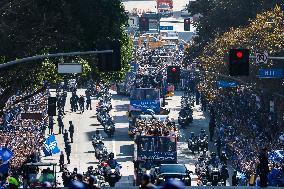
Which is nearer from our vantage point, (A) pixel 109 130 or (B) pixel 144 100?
(A) pixel 109 130

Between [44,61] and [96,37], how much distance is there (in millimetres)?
2502

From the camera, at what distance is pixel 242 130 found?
69.6 metres

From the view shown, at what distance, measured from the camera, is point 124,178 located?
6125cm

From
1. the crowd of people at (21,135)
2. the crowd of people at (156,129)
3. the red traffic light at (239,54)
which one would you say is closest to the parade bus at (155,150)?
the crowd of people at (156,129)

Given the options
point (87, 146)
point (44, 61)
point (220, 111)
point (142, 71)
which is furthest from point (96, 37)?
point (142, 71)

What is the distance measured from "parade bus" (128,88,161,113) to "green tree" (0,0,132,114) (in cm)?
2043

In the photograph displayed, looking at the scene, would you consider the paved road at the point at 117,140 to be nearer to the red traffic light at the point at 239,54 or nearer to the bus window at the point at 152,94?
the bus window at the point at 152,94

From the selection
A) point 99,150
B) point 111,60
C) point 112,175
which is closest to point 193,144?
point 99,150

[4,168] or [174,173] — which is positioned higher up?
[4,168]

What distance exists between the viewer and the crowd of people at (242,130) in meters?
59.2

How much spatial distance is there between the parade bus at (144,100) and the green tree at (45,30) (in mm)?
20427

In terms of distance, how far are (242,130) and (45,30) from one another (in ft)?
54.3

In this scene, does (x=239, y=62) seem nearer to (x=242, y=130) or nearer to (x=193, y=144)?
(x=242, y=130)

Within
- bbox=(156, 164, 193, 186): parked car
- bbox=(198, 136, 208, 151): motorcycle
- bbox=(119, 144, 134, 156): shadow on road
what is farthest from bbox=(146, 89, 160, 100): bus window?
bbox=(156, 164, 193, 186): parked car
